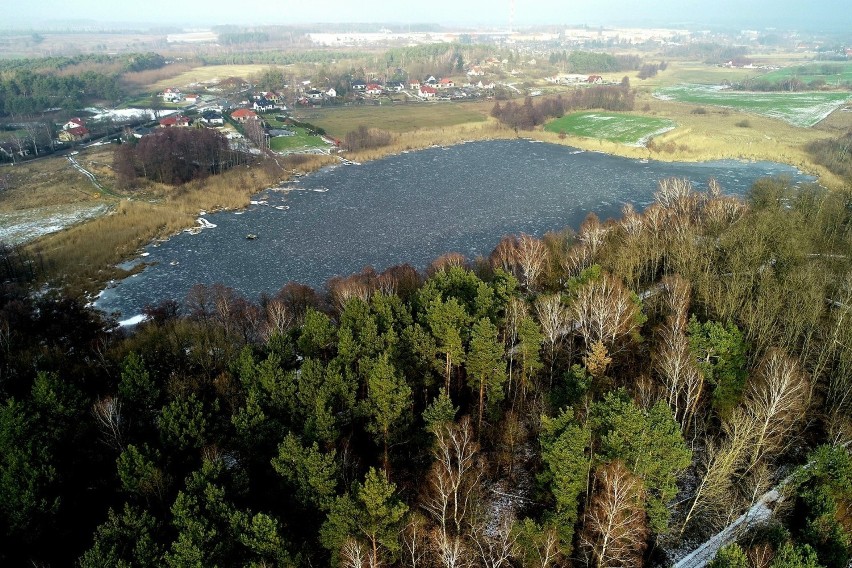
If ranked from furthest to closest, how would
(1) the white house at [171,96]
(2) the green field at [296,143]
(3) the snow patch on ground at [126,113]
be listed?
(1) the white house at [171,96], (3) the snow patch on ground at [126,113], (2) the green field at [296,143]

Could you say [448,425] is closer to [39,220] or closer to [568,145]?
[39,220]

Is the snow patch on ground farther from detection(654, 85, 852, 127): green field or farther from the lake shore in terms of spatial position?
detection(654, 85, 852, 127): green field

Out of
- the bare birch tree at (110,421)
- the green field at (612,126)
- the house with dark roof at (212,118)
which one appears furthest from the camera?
the house with dark roof at (212,118)

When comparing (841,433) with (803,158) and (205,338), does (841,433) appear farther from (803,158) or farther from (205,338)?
(803,158)

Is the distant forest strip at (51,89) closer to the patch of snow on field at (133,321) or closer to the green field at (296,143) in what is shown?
the green field at (296,143)

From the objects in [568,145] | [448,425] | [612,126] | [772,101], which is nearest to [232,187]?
[568,145]

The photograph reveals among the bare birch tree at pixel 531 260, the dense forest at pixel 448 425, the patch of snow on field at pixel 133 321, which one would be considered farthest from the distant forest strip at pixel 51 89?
the bare birch tree at pixel 531 260
